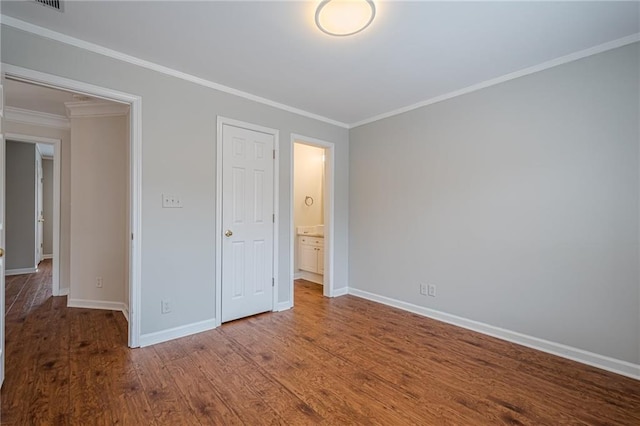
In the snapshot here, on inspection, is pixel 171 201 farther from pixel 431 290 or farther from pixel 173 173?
pixel 431 290

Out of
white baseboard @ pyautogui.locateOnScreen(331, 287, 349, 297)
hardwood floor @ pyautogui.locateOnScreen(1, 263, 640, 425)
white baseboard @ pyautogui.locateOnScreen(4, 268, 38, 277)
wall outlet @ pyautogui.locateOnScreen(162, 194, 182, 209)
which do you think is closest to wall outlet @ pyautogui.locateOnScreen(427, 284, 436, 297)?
hardwood floor @ pyautogui.locateOnScreen(1, 263, 640, 425)

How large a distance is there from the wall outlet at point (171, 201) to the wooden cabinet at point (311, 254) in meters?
2.48

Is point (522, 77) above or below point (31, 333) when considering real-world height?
above

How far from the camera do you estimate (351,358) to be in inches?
95.6

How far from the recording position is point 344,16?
1.88 metres

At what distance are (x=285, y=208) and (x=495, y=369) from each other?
2610mm

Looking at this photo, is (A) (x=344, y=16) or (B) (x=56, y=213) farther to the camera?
(B) (x=56, y=213)

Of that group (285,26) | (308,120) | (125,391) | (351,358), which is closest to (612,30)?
(285,26)

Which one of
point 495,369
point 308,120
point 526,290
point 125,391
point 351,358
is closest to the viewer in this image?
point 125,391

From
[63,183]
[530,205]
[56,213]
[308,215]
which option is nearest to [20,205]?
[56,213]

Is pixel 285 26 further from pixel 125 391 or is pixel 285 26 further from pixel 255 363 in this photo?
pixel 125 391

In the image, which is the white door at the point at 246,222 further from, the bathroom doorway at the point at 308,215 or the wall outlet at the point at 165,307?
the bathroom doorway at the point at 308,215

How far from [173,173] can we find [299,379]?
6.89 ft

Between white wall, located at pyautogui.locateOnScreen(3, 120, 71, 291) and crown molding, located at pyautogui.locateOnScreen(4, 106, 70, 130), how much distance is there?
0.05m
